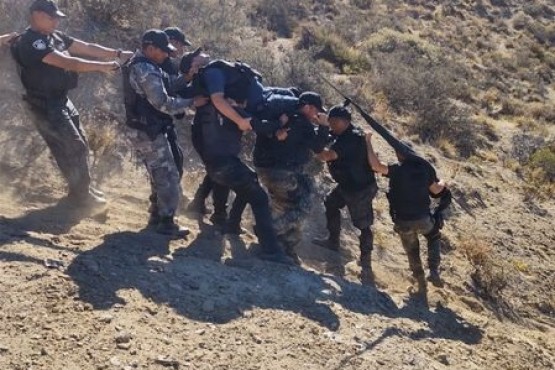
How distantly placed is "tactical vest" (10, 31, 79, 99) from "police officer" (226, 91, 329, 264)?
69.9 inches

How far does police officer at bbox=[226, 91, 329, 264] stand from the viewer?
620 cm

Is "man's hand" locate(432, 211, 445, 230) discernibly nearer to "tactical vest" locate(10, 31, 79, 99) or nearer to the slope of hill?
the slope of hill

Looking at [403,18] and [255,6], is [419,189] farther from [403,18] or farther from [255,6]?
[403,18]

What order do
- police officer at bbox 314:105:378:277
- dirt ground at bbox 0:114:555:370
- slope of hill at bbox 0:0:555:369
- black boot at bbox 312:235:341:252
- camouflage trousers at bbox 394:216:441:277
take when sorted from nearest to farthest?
dirt ground at bbox 0:114:555:370 → slope of hill at bbox 0:0:555:369 → police officer at bbox 314:105:378:277 → camouflage trousers at bbox 394:216:441:277 → black boot at bbox 312:235:341:252

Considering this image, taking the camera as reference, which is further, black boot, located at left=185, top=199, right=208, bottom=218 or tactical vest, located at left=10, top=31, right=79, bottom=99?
black boot, located at left=185, top=199, right=208, bottom=218

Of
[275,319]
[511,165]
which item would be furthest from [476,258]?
[511,165]

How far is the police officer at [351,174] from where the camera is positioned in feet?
20.6

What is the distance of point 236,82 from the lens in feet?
19.2

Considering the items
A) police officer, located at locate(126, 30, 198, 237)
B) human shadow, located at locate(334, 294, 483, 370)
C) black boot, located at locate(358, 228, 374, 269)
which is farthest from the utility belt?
human shadow, located at locate(334, 294, 483, 370)

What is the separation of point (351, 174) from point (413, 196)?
0.61 metres

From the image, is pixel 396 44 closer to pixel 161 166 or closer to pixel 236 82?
pixel 236 82

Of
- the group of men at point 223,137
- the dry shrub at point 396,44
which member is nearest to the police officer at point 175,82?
the group of men at point 223,137

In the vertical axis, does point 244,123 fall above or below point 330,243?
above

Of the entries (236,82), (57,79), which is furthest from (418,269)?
(57,79)
